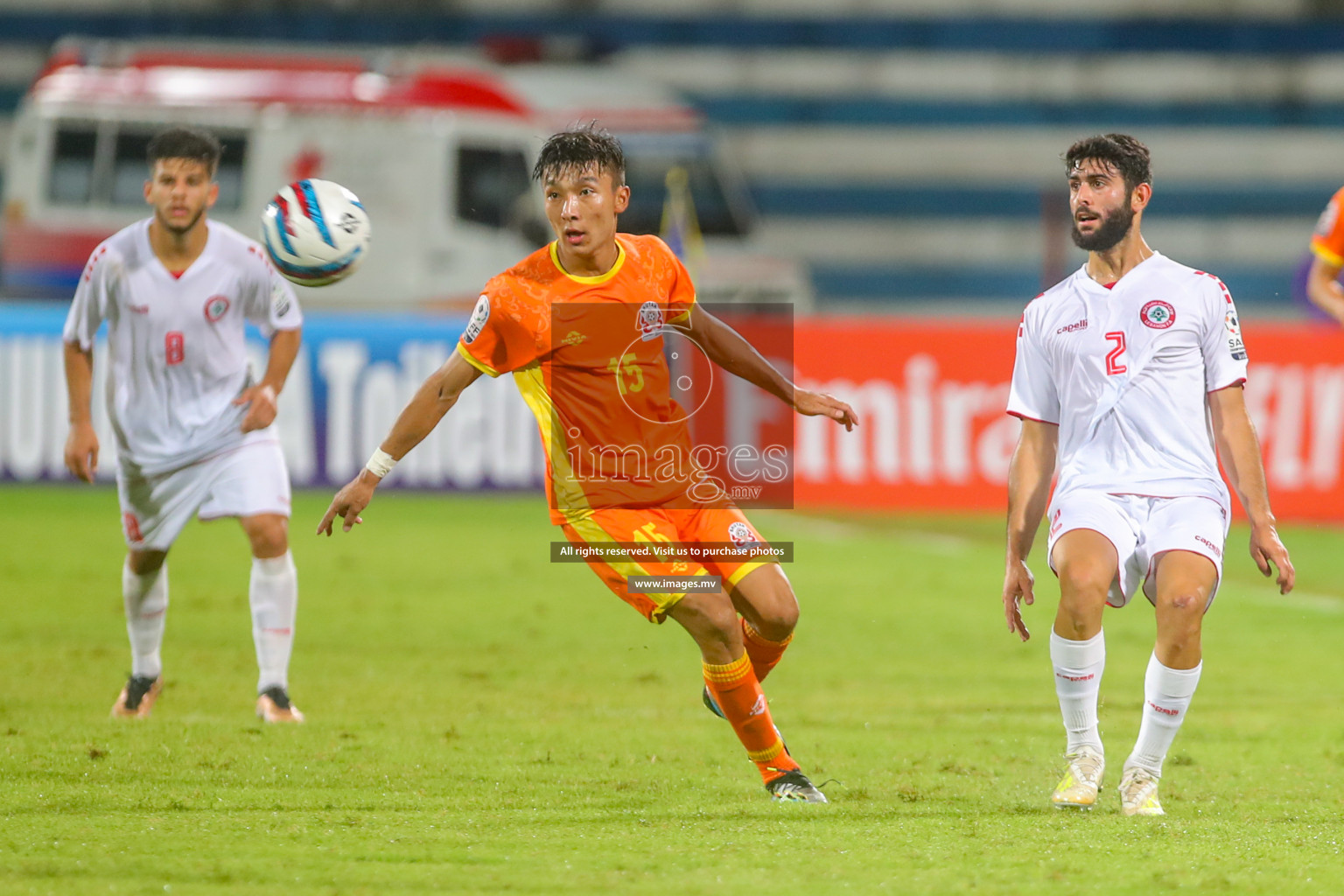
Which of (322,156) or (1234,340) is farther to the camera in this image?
(322,156)

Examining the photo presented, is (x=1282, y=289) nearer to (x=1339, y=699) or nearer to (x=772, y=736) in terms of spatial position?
(x=1339, y=699)

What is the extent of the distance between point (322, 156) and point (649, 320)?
43.6 feet

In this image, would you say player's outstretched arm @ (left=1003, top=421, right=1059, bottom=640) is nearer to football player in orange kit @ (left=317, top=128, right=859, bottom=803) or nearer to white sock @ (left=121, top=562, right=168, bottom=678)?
football player in orange kit @ (left=317, top=128, right=859, bottom=803)

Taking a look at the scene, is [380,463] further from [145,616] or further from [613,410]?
[145,616]

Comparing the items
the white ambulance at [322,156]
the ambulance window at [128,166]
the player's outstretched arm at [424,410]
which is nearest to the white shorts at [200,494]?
the player's outstretched arm at [424,410]

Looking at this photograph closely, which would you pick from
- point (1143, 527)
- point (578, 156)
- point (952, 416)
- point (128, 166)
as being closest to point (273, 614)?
point (578, 156)

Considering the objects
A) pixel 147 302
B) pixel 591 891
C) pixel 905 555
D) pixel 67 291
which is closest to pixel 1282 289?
pixel 905 555

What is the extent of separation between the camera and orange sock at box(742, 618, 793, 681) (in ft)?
21.8

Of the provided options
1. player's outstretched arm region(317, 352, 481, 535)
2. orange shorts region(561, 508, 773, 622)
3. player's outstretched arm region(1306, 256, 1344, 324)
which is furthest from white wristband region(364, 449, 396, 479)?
player's outstretched arm region(1306, 256, 1344, 324)

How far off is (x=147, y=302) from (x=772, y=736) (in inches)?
130

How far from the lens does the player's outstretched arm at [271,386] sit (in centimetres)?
794

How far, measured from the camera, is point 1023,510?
6.18 m

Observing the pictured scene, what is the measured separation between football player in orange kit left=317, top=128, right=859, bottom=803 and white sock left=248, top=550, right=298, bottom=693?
5.84 ft

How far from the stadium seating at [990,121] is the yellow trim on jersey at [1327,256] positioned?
16801 millimetres
